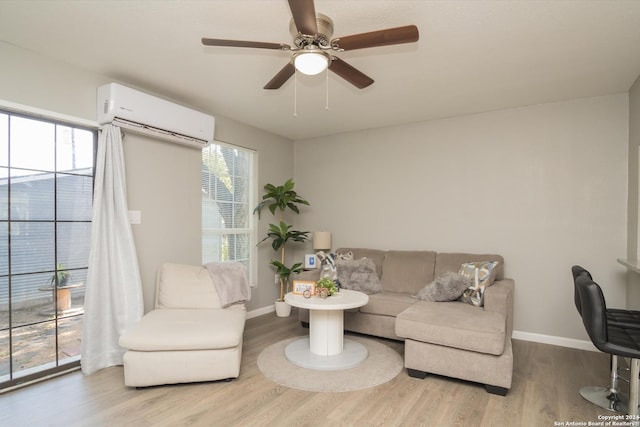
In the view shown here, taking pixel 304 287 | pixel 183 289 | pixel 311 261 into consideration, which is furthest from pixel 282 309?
pixel 183 289

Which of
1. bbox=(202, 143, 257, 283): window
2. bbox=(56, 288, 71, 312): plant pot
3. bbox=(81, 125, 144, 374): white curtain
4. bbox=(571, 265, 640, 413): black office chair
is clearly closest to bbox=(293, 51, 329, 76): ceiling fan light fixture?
bbox=(81, 125, 144, 374): white curtain

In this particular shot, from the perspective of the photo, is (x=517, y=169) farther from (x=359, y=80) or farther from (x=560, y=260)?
(x=359, y=80)

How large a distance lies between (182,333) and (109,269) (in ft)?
3.27

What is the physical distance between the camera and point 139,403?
7.98ft

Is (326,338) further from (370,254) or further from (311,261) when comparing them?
(311,261)

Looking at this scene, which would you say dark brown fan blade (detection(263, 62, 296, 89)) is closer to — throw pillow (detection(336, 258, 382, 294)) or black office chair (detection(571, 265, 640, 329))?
throw pillow (detection(336, 258, 382, 294))

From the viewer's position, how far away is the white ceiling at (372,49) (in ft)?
7.13

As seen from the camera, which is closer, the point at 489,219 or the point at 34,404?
the point at 34,404

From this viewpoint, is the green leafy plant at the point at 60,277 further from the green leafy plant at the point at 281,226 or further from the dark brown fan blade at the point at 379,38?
the dark brown fan blade at the point at 379,38

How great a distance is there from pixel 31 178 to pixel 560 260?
16.0 feet

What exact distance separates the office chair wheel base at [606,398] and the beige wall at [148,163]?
3542 mm

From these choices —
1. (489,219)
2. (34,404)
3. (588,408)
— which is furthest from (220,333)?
(489,219)

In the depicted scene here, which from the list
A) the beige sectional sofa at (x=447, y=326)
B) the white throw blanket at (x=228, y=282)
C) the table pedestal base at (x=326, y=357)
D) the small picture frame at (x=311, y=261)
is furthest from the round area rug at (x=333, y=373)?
the small picture frame at (x=311, y=261)

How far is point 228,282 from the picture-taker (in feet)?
11.5
